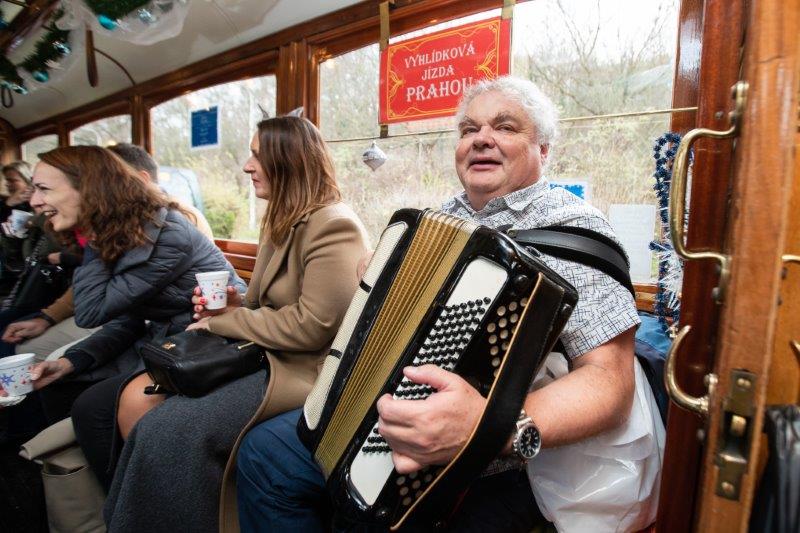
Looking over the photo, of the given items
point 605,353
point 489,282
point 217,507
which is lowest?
point 217,507

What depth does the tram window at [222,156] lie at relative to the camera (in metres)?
3.32

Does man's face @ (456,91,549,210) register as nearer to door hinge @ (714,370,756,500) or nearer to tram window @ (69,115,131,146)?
door hinge @ (714,370,756,500)

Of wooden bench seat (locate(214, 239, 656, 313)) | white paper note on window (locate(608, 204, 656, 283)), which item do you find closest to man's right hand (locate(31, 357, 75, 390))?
wooden bench seat (locate(214, 239, 656, 313))

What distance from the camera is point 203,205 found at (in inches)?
150

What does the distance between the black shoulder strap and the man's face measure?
25 centimetres

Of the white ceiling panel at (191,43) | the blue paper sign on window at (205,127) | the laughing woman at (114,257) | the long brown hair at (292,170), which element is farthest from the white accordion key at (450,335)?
the blue paper sign on window at (205,127)

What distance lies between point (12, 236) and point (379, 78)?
2.83m

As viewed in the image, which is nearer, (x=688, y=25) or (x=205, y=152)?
(x=688, y=25)

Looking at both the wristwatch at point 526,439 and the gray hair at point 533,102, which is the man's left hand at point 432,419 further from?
the gray hair at point 533,102

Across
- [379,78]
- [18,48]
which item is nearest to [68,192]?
[379,78]

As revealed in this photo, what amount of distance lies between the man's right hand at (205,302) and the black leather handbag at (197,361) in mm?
147

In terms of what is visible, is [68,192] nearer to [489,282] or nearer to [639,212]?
[489,282]

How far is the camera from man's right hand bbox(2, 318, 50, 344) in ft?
7.38

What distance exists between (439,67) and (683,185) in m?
1.84
